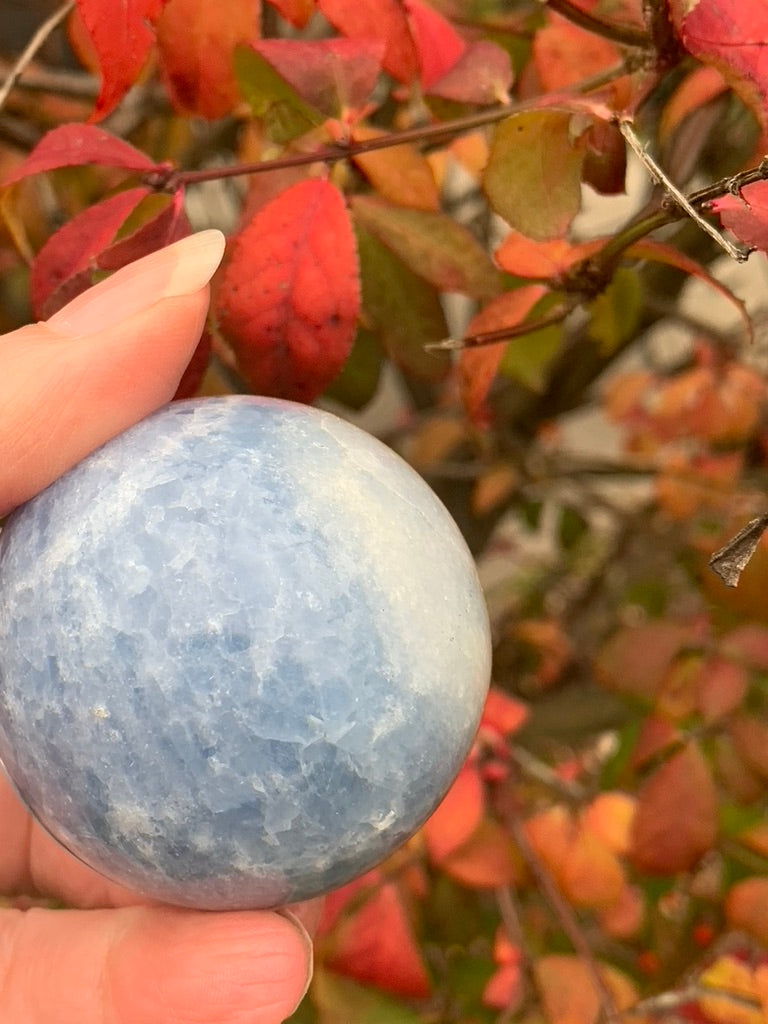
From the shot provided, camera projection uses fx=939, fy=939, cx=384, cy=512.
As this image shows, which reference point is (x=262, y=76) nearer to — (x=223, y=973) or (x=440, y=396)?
(x=223, y=973)

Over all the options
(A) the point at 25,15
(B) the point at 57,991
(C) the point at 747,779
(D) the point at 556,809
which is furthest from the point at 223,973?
(A) the point at 25,15

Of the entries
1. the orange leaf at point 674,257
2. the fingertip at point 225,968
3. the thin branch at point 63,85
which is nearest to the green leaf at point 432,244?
the orange leaf at point 674,257

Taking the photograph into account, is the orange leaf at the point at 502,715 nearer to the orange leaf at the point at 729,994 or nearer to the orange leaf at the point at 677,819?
the orange leaf at the point at 677,819

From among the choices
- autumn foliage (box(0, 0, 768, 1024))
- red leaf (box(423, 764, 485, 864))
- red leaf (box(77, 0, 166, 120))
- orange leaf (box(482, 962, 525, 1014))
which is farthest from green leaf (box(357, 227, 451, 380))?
orange leaf (box(482, 962, 525, 1014))

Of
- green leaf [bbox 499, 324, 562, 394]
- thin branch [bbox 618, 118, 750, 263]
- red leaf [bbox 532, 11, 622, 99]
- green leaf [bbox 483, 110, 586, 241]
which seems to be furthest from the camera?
green leaf [bbox 499, 324, 562, 394]

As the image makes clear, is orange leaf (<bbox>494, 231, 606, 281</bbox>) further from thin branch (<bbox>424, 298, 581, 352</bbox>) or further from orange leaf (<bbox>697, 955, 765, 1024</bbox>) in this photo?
orange leaf (<bbox>697, 955, 765, 1024</bbox>)

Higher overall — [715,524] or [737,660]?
[737,660]

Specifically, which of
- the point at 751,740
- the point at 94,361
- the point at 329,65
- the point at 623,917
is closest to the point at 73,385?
the point at 94,361
